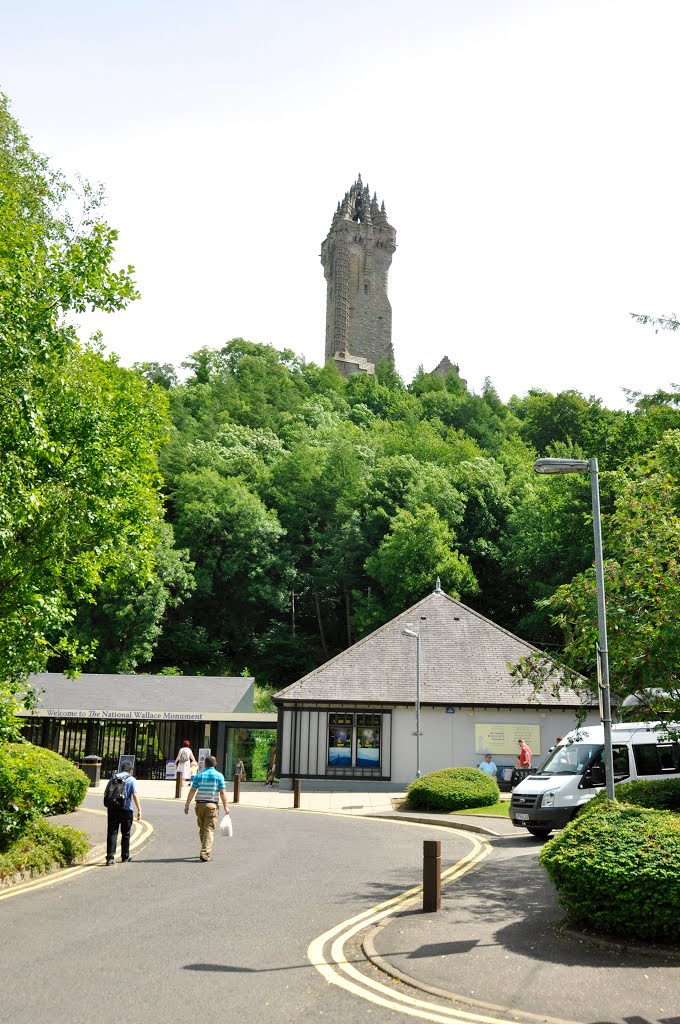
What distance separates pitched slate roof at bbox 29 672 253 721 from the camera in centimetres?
3472

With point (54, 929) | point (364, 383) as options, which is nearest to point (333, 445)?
point (364, 383)

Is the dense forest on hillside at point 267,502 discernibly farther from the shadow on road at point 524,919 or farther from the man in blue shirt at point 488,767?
the man in blue shirt at point 488,767

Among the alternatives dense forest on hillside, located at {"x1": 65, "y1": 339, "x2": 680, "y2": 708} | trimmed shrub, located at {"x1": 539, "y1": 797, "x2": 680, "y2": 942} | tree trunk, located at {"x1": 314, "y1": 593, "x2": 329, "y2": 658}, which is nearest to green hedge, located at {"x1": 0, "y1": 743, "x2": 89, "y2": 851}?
trimmed shrub, located at {"x1": 539, "y1": 797, "x2": 680, "y2": 942}

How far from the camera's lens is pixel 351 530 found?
60.8 meters

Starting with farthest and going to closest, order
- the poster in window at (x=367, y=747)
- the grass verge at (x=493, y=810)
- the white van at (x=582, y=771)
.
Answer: the poster in window at (x=367, y=747)
the grass verge at (x=493, y=810)
the white van at (x=582, y=771)

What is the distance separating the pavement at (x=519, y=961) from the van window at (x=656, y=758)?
685cm

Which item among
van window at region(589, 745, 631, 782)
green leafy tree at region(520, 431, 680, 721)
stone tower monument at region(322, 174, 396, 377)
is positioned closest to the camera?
green leafy tree at region(520, 431, 680, 721)

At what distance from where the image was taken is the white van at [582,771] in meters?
17.5

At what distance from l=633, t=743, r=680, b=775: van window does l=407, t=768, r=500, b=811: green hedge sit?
5676mm

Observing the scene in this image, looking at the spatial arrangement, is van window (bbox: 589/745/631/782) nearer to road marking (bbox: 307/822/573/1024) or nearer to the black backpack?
road marking (bbox: 307/822/573/1024)

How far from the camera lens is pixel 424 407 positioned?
9212 centimetres

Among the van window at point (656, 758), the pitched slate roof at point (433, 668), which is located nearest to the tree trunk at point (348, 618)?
the pitched slate roof at point (433, 668)

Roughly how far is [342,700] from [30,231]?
2122 cm

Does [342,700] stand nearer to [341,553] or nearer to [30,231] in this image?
[30,231]
